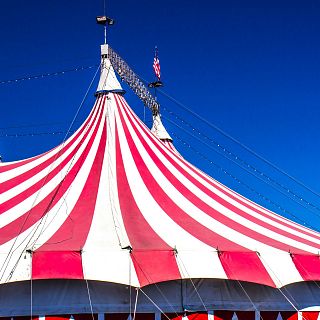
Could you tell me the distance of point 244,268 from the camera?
14.9ft

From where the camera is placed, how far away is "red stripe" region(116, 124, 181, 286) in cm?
425

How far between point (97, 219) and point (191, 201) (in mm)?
1358

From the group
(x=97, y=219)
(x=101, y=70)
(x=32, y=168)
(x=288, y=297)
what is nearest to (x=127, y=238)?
(x=97, y=219)

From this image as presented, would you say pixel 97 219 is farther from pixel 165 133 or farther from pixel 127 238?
pixel 165 133

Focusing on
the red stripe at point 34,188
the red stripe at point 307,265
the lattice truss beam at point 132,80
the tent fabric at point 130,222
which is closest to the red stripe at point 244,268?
the tent fabric at point 130,222

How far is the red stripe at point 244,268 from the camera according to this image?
14.7ft

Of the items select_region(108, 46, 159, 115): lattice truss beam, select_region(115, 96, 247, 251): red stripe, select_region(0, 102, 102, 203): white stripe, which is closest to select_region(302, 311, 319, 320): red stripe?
select_region(115, 96, 247, 251): red stripe

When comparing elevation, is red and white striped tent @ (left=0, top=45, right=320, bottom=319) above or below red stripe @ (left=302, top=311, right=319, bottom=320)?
above

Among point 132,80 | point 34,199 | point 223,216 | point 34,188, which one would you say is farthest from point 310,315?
point 132,80

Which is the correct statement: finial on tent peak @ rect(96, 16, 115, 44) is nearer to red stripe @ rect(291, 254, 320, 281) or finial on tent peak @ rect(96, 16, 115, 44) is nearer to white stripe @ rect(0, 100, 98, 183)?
white stripe @ rect(0, 100, 98, 183)

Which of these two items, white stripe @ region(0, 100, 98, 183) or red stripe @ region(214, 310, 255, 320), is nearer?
red stripe @ region(214, 310, 255, 320)

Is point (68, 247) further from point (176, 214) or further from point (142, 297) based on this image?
point (176, 214)

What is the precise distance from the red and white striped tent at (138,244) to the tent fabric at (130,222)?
0.01 m

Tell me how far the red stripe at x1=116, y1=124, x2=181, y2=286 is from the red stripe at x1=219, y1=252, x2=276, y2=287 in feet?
1.68
